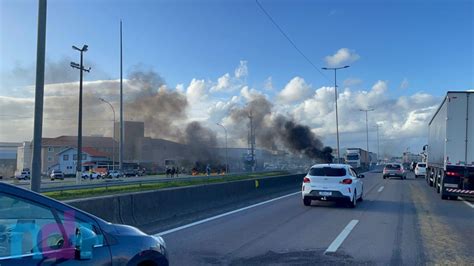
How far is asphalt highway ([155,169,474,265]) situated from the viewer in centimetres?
729

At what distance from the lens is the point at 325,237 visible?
9.31m

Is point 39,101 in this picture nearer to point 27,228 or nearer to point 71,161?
point 27,228

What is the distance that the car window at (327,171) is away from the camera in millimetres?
15405

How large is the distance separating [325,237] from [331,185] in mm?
5895

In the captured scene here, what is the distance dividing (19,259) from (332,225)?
9.03 m

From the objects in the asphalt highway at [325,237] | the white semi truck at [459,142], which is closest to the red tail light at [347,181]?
the asphalt highway at [325,237]

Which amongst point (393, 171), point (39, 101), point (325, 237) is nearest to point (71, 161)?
point (393, 171)

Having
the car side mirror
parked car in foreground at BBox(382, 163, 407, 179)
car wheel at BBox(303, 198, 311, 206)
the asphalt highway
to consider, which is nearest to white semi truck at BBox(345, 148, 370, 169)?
parked car in foreground at BBox(382, 163, 407, 179)

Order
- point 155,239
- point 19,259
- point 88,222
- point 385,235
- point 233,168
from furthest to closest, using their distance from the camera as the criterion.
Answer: point 233,168 → point 385,235 → point 155,239 → point 88,222 → point 19,259

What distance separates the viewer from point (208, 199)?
15.0m

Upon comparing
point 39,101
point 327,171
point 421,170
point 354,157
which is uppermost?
point 39,101

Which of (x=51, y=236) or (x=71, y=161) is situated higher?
(x=71, y=161)

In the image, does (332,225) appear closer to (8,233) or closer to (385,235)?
(385,235)

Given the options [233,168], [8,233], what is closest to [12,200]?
[8,233]
